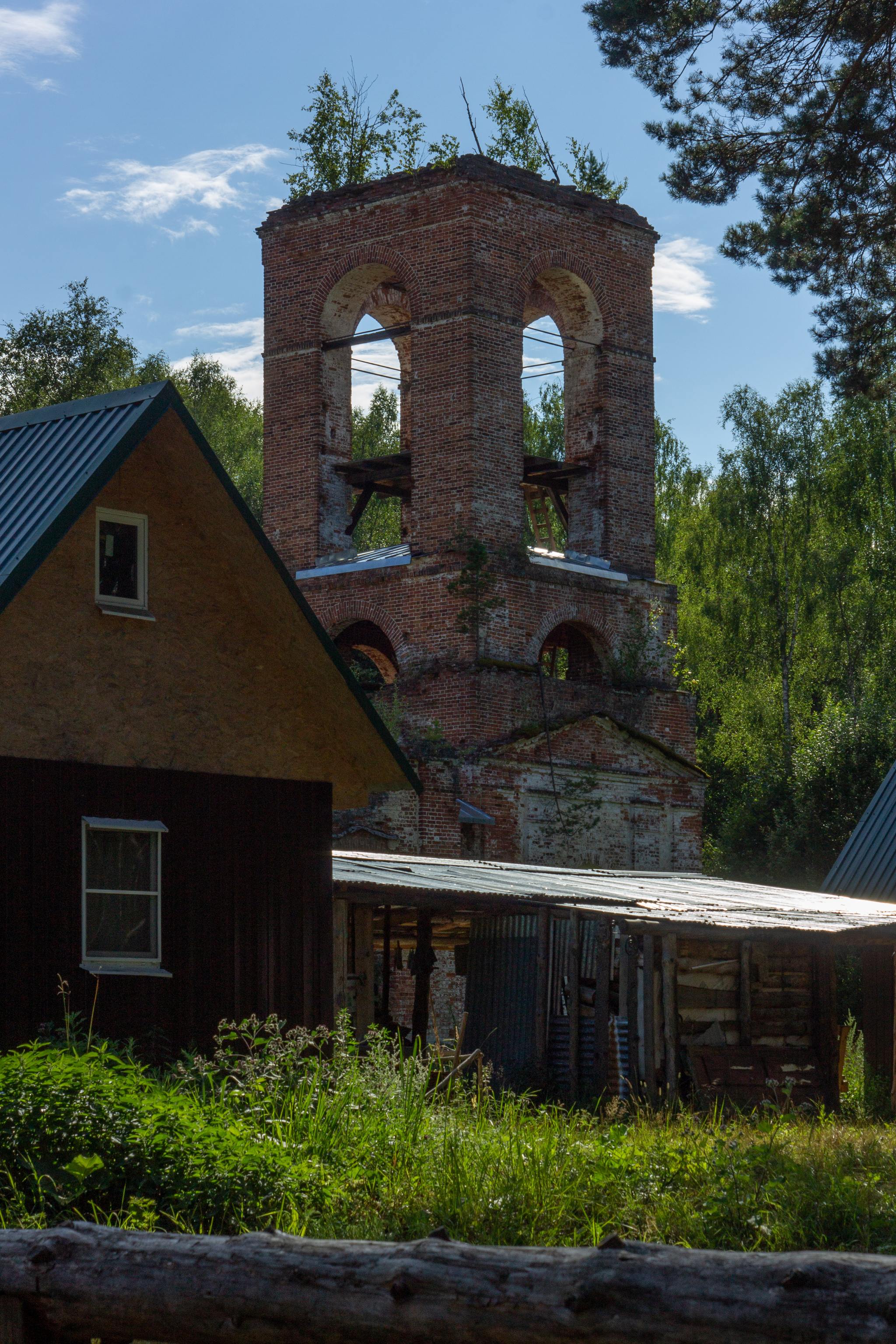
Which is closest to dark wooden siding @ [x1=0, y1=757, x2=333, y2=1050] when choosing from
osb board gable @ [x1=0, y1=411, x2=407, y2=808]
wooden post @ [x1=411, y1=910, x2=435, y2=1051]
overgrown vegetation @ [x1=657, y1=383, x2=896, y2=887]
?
osb board gable @ [x1=0, y1=411, x2=407, y2=808]

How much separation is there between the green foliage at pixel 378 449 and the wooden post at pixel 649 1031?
31.0m

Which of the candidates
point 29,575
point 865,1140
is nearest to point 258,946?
point 29,575

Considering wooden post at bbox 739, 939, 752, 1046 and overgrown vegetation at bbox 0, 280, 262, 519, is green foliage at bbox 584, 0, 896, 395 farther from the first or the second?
overgrown vegetation at bbox 0, 280, 262, 519

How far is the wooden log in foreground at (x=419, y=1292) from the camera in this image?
445 centimetres

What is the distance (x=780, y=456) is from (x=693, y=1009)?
25612 mm

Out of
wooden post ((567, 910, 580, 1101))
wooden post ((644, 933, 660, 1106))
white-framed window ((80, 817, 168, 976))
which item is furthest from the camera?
wooden post ((567, 910, 580, 1101))

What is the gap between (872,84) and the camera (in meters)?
14.2

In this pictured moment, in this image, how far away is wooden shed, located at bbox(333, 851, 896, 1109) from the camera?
615 inches

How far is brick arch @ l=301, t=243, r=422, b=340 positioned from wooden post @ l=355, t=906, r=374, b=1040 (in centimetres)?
1412

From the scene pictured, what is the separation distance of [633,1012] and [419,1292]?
11083 mm

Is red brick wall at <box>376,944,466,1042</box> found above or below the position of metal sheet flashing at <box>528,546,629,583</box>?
below

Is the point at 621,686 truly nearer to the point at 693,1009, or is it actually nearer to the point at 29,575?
the point at 693,1009

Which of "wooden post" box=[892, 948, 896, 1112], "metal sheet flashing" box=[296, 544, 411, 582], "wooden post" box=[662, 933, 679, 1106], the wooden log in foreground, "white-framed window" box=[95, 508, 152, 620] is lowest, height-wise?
"wooden post" box=[892, 948, 896, 1112]

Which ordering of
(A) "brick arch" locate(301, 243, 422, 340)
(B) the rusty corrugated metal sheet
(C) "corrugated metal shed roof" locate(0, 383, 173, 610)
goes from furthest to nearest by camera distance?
(A) "brick arch" locate(301, 243, 422, 340) < (B) the rusty corrugated metal sheet < (C) "corrugated metal shed roof" locate(0, 383, 173, 610)
